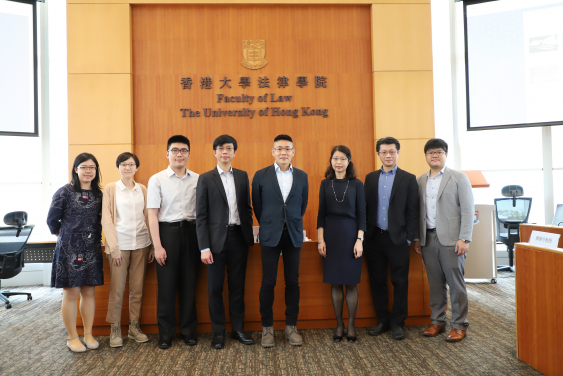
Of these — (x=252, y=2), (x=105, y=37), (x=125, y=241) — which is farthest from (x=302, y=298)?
(x=105, y=37)

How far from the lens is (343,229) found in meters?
3.04

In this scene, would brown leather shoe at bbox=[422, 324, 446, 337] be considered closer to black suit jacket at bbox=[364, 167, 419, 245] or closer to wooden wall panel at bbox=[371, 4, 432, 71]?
black suit jacket at bbox=[364, 167, 419, 245]

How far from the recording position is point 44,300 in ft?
15.9

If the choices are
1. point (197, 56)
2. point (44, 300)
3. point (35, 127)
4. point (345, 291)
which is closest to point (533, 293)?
point (345, 291)

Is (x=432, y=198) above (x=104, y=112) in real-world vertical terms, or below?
below

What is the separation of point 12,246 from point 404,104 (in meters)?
5.45

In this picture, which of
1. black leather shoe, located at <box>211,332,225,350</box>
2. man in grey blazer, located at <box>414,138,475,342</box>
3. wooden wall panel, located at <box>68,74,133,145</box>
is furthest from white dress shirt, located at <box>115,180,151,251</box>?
man in grey blazer, located at <box>414,138,475,342</box>

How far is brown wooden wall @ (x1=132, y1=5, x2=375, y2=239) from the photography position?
15.8 feet

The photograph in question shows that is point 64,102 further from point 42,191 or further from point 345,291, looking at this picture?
point 345,291

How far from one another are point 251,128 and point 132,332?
2837 millimetres

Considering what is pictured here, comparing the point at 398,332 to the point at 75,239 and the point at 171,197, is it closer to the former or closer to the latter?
the point at 171,197

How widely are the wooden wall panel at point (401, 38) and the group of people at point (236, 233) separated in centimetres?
222

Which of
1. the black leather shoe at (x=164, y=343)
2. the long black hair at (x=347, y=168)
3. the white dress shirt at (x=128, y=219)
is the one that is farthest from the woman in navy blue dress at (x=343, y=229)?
the white dress shirt at (x=128, y=219)

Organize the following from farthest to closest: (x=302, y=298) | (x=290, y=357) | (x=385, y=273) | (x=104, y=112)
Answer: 1. (x=104, y=112)
2. (x=302, y=298)
3. (x=385, y=273)
4. (x=290, y=357)
